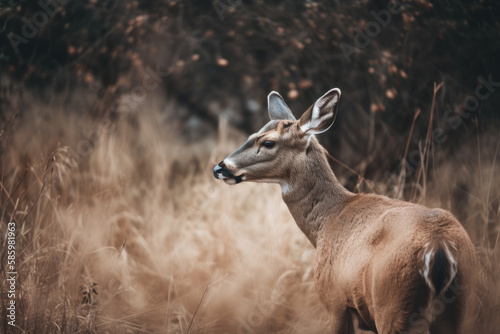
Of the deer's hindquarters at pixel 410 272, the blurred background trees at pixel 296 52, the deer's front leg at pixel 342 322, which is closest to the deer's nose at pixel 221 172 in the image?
the deer's hindquarters at pixel 410 272

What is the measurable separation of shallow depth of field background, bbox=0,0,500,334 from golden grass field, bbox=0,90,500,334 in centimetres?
2

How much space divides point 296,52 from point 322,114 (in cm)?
337

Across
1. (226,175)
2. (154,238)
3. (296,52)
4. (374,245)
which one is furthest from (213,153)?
(374,245)

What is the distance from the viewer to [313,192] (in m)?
4.24

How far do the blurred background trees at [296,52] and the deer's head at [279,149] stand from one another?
2.34 meters

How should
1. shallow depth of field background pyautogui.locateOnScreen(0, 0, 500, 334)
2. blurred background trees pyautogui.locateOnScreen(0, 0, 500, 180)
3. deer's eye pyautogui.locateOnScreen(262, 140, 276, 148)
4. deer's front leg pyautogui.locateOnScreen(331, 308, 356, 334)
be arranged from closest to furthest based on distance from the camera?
deer's front leg pyautogui.locateOnScreen(331, 308, 356, 334) → deer's eye pyautogui.locateOnScreen(262, 140, 276, 148) → shallow depth of field background pyautogui.locateOnScreen(0, 0, 500, 334) → blurred background trees pyautogui.locateOnScreen(0, 0, 500, 180)

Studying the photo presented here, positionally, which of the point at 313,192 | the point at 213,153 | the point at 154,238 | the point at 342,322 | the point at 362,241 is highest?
the point at 362,241

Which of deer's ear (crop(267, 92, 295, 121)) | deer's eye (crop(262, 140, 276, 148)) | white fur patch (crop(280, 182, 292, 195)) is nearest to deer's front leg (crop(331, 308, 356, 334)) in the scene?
white fur patch (crop(280, 182, 292, 195))

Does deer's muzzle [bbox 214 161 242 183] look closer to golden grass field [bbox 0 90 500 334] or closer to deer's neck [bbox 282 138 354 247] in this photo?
deer's neck [bbox 282 138 354 247]

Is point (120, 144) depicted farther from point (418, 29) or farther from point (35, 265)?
point (418, 29)

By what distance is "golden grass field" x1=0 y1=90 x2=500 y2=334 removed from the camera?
4.71 meters

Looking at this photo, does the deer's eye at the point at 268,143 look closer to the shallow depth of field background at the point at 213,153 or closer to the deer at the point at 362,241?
the deer at the point at 362,241

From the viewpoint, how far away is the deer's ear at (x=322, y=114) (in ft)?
13.3

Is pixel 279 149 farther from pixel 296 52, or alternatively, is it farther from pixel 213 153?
pixel 296 52
